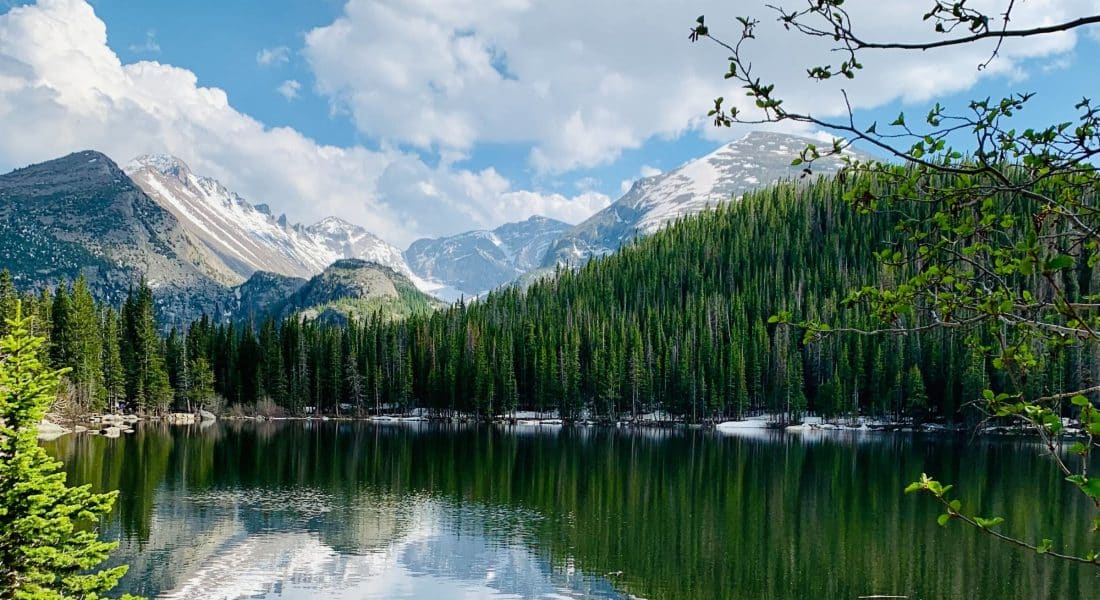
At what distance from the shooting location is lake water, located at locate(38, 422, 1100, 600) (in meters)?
32.8

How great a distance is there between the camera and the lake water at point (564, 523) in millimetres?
32781

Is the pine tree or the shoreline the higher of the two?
the pine tree

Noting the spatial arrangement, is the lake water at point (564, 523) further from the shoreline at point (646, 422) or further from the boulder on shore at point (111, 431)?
the shoreline at point (646, 422)

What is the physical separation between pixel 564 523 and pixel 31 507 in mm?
34139

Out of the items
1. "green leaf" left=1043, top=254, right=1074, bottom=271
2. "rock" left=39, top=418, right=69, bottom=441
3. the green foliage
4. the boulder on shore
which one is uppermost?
"green leaf" left=1043, top=254, right=1074, bottom=271

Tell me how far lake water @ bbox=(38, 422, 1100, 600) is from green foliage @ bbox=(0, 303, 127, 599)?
1769 centimetres

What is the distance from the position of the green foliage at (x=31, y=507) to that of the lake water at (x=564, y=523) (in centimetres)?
1769

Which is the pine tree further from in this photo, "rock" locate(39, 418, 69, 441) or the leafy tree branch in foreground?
the leafy tree branch in foreground

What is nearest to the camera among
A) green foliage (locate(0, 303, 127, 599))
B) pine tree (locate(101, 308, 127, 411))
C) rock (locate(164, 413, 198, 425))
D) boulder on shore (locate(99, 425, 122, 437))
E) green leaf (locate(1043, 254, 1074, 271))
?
green leaf (locate(1043, 254, 1074, 271))

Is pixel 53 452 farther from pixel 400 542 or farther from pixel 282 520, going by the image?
pixel 400 542

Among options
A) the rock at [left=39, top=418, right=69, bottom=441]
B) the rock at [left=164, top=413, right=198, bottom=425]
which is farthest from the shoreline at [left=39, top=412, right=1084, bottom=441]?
the rock at [left=39, top=418, right=69, bottom=441]

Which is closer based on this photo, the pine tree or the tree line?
the pine tree

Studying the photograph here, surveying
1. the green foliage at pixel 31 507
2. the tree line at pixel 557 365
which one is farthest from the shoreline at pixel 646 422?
the green foliage at pixel 31 507

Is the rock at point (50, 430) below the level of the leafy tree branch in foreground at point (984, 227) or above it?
below
